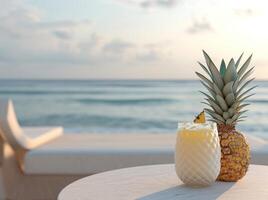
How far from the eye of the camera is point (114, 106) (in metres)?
16.8

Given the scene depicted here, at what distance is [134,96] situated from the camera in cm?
1836

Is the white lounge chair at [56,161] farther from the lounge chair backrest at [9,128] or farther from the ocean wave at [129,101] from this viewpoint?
the ocean wave at [129,101]

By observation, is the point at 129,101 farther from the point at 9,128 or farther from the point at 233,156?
the point at 233,156

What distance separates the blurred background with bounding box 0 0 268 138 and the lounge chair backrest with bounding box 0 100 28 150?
41.0 ft

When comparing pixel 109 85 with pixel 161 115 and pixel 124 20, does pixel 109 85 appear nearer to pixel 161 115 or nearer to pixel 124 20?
pixel 124 20

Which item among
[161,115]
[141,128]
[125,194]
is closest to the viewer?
[125,194]

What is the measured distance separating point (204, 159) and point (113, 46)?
1621cm

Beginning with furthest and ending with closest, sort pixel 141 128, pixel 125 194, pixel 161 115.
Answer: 1. pixel 161 115
2. pixel 141 128
3. pixel 125 194

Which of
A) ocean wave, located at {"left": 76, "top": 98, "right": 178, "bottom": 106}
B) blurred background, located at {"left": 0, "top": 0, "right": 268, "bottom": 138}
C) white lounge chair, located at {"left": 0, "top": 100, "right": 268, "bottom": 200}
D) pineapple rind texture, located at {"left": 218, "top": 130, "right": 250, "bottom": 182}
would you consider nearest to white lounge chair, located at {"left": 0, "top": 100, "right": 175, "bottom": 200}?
white lounge chair, located at {"left": 0, "top": 100, "right": 268, "bottom": 200}

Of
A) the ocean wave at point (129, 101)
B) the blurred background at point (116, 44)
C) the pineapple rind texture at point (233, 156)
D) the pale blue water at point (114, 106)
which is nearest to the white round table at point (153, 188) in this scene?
the pineapple rind texture at point (233, 156)

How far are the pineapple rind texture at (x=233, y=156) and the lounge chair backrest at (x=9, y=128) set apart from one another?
4.90 feet

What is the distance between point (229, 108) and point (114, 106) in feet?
49.7

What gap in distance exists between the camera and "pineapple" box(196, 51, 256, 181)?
1.60 m

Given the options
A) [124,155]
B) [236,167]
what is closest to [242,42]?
[124,155]
